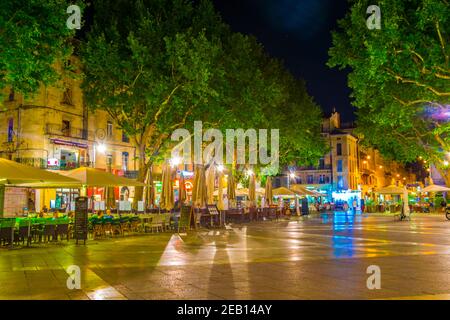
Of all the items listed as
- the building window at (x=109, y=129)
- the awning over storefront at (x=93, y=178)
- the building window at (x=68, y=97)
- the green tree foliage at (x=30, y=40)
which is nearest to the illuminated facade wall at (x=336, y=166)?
the building window at (x=109, y=129)

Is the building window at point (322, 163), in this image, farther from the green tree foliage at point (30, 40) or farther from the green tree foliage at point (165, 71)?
the green tree foliage at point (30, 40)

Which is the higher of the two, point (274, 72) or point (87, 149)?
point (274, 72)

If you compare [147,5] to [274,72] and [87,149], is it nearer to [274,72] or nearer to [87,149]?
[274,72]

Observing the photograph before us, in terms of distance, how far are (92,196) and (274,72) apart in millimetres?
17723

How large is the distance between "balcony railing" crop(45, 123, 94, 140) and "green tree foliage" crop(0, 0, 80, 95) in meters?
19.0

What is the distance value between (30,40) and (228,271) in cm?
970

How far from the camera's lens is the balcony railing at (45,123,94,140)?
113 feet

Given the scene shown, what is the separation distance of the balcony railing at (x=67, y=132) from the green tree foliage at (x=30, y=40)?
19.0 m

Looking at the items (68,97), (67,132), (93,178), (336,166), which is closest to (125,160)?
(67,132)

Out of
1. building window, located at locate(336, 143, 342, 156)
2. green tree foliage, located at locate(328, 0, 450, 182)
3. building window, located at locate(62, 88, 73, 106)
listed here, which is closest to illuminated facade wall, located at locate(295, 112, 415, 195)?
building window, located at locate(336, 143, 342, 156)

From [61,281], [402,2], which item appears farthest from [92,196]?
[61,281]

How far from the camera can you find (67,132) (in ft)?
120

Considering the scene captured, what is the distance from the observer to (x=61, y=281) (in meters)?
8.22

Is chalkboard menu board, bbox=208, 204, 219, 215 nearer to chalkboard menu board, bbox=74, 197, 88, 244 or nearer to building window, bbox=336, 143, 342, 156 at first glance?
chalkboard menu board, bbox=74, 197, 88, 244
